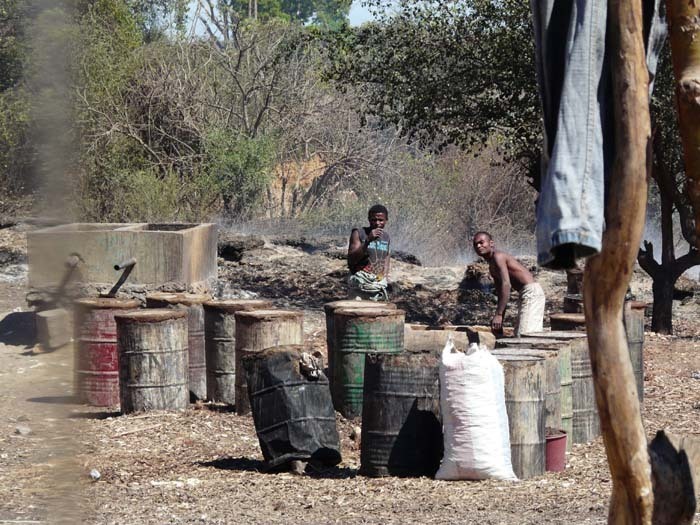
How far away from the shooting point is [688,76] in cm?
329

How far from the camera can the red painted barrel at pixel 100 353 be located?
9562 millimetres

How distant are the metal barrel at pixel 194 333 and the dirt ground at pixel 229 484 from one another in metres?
0.80

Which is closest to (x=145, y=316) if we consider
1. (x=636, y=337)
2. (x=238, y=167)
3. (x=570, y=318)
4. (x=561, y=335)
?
(x=561, y=335)

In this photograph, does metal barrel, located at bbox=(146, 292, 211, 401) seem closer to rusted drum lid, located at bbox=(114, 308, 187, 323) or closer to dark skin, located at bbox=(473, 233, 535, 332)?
rusted drum lid, located at bbox=(114, 308, 187, 323)

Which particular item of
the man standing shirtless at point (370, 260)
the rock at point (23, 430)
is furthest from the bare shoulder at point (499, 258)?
the rock at point (23, 430)

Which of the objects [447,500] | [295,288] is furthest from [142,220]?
[447,500]

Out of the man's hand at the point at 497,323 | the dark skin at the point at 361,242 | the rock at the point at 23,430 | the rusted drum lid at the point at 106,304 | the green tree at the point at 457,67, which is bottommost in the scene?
the rock at the point at 23,430

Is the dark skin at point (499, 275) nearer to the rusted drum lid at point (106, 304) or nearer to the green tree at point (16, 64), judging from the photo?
the rusted drum lid at point (106, 304)

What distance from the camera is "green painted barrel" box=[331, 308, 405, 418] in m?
8.53

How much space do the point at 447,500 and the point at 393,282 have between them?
11.0m

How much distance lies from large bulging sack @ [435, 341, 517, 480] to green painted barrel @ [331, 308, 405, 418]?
185 centimetres

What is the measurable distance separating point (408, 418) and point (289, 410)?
34.5 inches

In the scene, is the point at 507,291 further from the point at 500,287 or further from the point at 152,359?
the point at 152,359

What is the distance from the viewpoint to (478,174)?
2559 cm
